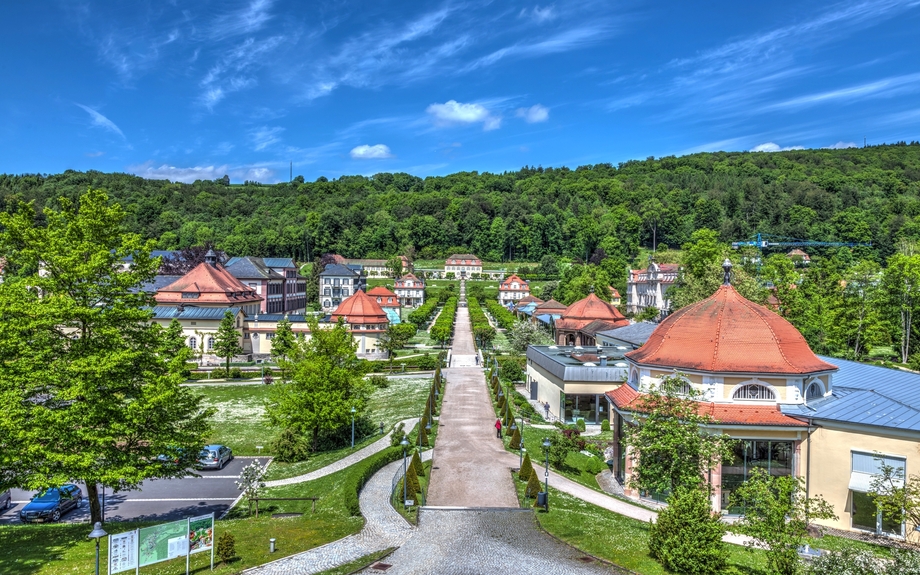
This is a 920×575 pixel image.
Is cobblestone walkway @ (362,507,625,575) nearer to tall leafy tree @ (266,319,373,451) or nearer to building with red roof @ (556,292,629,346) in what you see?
tall leafy tree @ (266,319,373,451)

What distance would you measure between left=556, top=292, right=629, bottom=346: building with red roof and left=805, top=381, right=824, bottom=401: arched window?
34834 mm

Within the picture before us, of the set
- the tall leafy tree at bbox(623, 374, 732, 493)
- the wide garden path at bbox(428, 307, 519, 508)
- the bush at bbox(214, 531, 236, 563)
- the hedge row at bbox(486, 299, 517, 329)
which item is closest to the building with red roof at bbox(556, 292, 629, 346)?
the hedge row at bbox(486, 299, 517, 329)

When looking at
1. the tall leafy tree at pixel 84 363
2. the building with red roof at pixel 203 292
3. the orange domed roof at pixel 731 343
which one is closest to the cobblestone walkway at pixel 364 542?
the tall leafy tree at pixel 84 363

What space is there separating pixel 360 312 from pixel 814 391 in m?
46.2

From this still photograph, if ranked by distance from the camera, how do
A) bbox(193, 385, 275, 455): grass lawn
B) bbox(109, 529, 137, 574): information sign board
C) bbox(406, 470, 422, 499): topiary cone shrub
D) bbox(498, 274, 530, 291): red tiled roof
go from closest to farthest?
bbox(109, 529, 137, 574): information sign board < bbox(406, 470, 422, 499): topiary cone shrub < bbox(193, 385, 275, 455): grass lawn < bbox(498, 274, 530, 291): red tiled roof

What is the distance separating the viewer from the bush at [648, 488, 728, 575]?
15398 mm

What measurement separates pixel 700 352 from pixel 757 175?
657 feet

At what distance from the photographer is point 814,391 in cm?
2525

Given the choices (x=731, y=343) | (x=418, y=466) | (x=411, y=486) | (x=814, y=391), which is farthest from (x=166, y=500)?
(x=814, y=391)

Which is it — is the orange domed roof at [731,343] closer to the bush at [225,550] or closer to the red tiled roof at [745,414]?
the red tiled roof at [745,414]

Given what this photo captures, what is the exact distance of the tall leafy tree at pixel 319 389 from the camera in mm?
31438

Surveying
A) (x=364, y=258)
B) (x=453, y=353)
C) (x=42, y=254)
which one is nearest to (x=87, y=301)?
(x=42, y=254)

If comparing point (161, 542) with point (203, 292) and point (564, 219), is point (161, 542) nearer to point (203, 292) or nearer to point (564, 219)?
point (203, 292)

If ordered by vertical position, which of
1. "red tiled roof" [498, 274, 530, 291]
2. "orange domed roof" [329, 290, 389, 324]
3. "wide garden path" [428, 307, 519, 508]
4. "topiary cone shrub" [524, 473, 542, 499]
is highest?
"red tiled roof" [498, 274, 530, 291]
